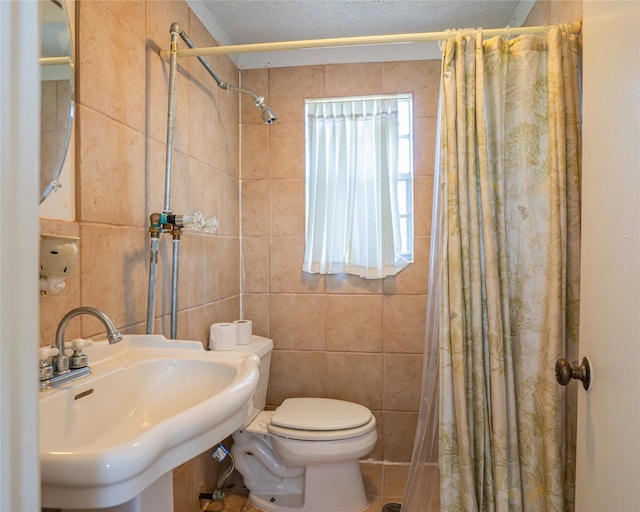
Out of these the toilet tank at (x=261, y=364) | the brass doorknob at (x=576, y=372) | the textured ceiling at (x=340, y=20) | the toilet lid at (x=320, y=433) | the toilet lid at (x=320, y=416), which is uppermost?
the textured ceiling at (x=340, y=20)

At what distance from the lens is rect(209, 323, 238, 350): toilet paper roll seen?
1724 mm

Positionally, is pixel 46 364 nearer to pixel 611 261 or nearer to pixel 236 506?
pixel 611 261

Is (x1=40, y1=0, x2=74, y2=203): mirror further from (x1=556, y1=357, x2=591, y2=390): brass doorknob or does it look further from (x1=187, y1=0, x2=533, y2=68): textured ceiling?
(x1=556, y1=357, x2=591, y2=390): brass doorknob

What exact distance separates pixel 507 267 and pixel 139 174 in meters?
1.27

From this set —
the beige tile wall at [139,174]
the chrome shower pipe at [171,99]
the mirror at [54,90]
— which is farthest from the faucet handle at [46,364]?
the chrome shower pipe at [171,99]

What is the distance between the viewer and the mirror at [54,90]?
2.97 ft

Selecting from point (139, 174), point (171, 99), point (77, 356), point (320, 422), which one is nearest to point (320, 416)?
point (320, 422)

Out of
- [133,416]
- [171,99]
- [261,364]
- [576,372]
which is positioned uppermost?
[171,99]

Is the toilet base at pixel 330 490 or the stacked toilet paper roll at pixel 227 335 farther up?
the stacked toilet paper roll at pixel 227 335

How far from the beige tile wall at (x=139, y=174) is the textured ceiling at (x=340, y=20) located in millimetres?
174

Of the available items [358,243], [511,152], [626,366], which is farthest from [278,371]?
[626,366]

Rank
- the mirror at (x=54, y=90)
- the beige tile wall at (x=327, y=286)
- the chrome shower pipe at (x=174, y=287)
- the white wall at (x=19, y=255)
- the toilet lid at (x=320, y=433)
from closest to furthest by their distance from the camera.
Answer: the white wall at (x=19, y=255) < the mirror at (x=54, y=90) < the chrome shower pipe at (x=174, y=287) < the toilet lid at (x=320, y=433) < the beige tile wall at (x=327, y=286)

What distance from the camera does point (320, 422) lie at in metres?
1.61

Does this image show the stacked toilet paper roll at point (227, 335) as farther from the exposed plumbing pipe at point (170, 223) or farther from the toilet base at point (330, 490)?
the toilet base at point (330, 490)
